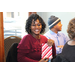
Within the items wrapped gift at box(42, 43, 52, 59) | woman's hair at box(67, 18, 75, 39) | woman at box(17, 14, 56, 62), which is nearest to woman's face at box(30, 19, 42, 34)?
woman at box(17, 14, 56, 62)

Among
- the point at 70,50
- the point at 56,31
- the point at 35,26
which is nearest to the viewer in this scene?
the point at 70,50

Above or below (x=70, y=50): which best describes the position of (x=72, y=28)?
above

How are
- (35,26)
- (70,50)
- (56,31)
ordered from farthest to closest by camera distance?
(56,31) → (35,26) → (70,50)

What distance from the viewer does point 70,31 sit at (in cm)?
83

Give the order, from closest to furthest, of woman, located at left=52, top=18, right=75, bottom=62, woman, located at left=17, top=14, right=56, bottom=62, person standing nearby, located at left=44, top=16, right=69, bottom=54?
woman, located at left=52, top=18, right=75, bottom=62
woman, located at left=17, top=14, right=56, bottom=62
person standing nearby, located at left=44, top=16, right=69, bottom=54

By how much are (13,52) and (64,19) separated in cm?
99

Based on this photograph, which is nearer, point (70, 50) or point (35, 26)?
point (70, 50)

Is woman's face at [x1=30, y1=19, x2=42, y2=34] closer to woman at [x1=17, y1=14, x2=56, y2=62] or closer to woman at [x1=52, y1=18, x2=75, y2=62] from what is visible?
woman at [x1=17, y1=14, x2=56, y2=62]

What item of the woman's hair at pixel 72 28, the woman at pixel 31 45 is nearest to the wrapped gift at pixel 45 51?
the woman at pixel 31 45

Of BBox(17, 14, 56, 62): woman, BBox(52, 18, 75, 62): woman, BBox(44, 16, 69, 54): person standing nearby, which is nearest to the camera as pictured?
BBox(52, 18, 75, 62): woman

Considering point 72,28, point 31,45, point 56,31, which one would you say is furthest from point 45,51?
point 56,31

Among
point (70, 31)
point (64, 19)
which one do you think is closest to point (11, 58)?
point (70, 31)

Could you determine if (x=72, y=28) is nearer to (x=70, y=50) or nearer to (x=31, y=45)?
(x=70, y=50)
